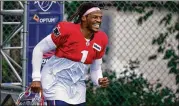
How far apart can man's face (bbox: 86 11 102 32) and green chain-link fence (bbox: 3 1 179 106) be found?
10.9 feet

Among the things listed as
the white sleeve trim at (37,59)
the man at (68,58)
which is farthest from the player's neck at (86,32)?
the white sleeve trim at (37,59)

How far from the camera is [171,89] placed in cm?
979

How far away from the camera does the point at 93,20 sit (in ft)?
20.0

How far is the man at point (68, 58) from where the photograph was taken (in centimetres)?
600

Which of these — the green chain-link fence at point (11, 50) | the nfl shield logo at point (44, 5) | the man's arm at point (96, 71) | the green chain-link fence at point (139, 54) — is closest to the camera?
the man's arm at point (96, 71)

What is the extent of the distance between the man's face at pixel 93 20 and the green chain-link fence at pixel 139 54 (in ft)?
10.9

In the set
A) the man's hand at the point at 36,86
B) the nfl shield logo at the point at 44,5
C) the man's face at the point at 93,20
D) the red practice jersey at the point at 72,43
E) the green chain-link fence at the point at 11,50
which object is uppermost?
the man's face at the point at 93,20

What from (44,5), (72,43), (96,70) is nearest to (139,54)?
(44,5)

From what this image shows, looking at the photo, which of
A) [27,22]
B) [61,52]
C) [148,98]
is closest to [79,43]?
[61,52]

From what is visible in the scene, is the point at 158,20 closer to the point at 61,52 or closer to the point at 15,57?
the point at 15,57

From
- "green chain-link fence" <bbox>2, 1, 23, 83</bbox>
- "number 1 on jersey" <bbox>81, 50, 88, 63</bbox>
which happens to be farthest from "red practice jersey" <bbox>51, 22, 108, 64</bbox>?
"green chain-link fence" <bbox>2, 1, 23, 83</bbox>

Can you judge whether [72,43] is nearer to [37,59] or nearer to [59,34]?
[59,34]

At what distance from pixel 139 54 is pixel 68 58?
13.5ft

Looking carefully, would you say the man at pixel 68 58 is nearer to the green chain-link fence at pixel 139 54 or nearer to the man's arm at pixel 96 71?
the man's arm at pixel 96 71
